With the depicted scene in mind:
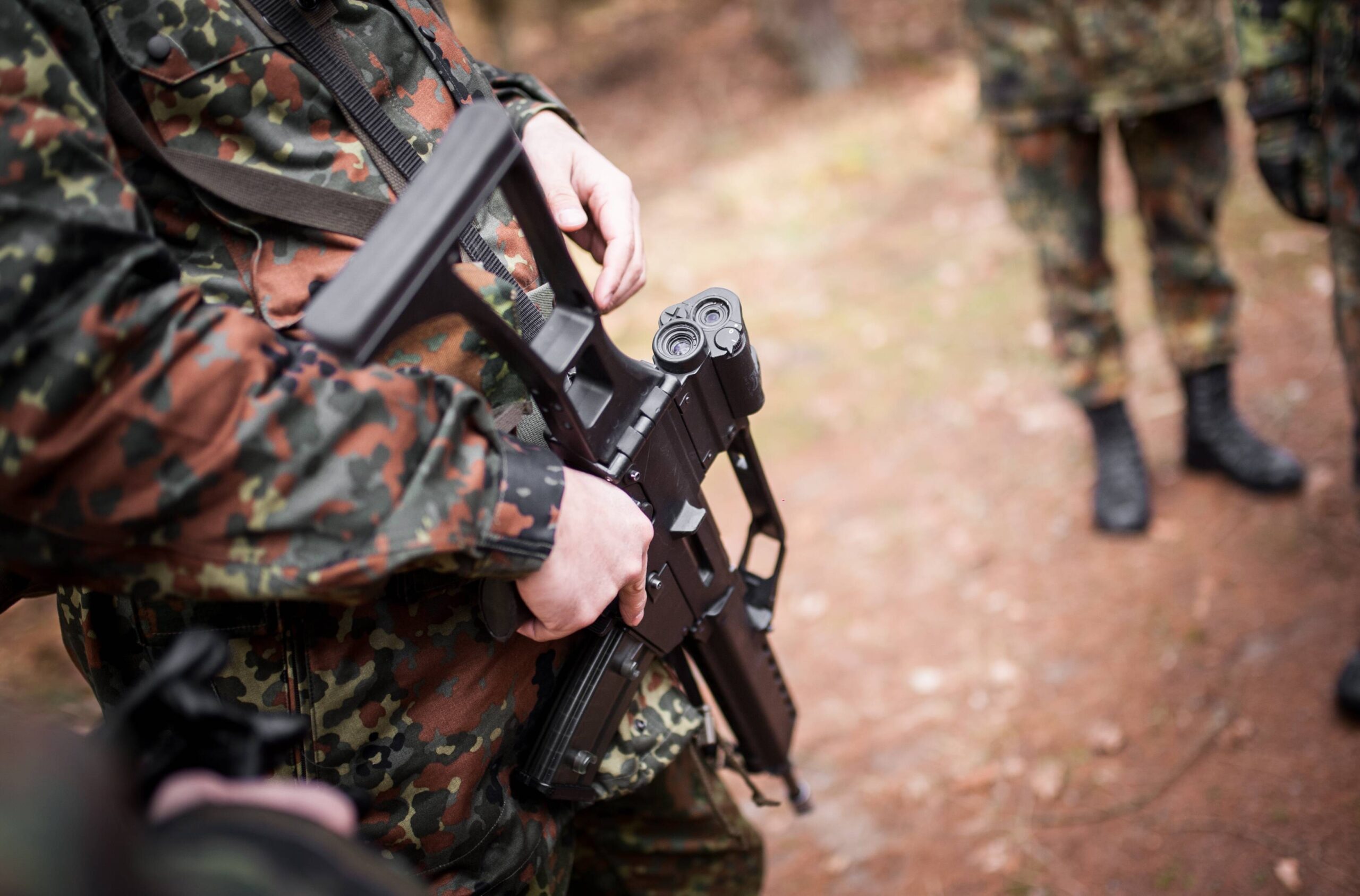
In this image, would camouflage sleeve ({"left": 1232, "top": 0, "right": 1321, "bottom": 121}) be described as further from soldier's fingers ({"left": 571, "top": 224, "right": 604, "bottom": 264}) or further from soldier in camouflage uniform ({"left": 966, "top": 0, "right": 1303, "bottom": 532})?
soldier's fingers ({"left": 571, "top": 224, "right": 604, "bottom": 264})

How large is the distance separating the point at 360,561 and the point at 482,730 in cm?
43

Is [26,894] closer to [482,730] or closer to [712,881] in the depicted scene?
[482,730]

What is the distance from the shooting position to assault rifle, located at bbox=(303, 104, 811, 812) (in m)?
0.99

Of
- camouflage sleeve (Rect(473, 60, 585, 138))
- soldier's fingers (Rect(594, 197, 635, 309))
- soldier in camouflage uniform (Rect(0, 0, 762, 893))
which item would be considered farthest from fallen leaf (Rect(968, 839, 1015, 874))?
camouflage sleeve (Rect(473, 60, 585, 138))

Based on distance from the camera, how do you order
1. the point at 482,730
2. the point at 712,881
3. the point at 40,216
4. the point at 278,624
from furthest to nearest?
the point at 712,881, the point at 482,730, the point at 278,624, the point at 40,216

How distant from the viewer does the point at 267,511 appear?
3.28ft

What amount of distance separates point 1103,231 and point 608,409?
2553 millimetres

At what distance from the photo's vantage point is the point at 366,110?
1.25 meters

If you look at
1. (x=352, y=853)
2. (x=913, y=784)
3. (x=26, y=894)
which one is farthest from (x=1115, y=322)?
(x=26, y=894)

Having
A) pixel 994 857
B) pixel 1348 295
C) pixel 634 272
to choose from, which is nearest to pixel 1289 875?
pixel 994 857

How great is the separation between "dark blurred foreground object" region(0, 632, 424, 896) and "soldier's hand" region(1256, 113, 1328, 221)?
2764 mm

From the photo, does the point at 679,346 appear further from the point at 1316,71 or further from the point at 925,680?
the point at 1316,71

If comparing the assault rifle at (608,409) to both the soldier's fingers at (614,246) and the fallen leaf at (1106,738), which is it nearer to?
the soldier's fingers at (614,246)

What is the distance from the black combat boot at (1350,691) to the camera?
2333 mm
